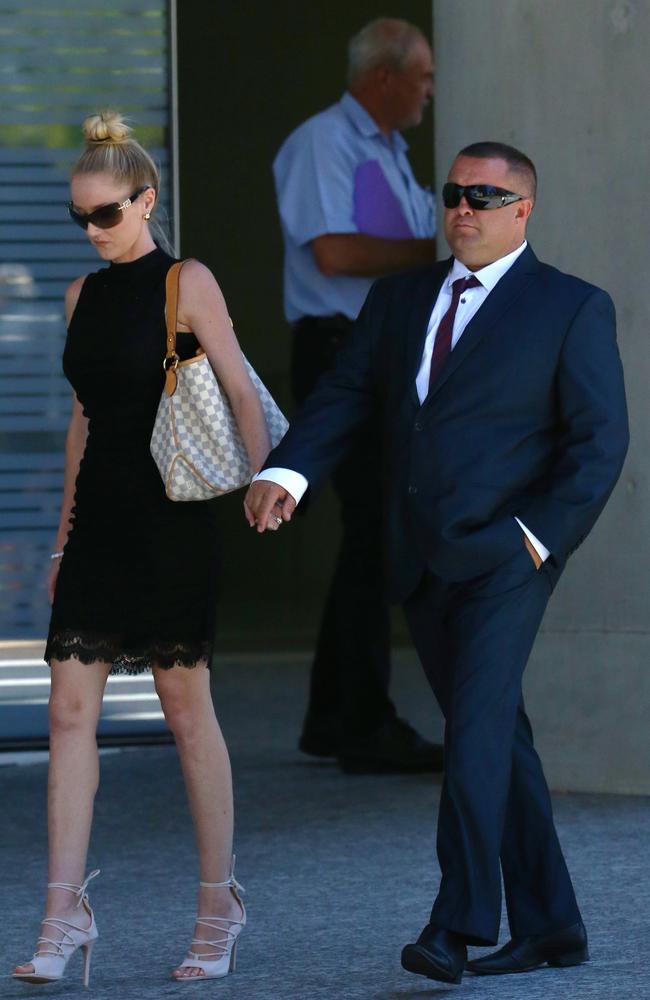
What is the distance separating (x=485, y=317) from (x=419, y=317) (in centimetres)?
18

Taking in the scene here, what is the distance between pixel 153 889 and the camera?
5.40m

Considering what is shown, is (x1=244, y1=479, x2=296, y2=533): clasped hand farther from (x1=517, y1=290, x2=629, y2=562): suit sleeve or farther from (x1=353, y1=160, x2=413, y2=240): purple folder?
(x1=353, y1=160, x2=413, y2=240): purple folder

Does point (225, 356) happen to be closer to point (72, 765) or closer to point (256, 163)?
point (72, 765)

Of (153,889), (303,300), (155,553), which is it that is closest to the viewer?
(155,553)

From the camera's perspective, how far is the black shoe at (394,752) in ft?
22.7

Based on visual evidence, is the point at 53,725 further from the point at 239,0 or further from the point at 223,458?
the point at 239,0

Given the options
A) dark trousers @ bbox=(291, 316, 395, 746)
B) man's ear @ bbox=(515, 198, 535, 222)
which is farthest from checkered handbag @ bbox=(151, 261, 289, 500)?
dark trousers @ bbox=(291, 316, 395, 746)

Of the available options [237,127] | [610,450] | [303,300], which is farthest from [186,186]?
[610,450]

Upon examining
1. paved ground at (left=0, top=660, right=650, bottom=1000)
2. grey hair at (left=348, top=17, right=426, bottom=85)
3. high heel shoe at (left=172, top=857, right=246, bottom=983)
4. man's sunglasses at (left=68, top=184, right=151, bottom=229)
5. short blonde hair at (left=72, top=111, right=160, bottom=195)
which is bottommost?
paved ground at (left=0, top=660, right=650, bottom=1000)

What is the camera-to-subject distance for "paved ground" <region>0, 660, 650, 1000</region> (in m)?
4.36

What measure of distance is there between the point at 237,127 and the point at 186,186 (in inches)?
21.0

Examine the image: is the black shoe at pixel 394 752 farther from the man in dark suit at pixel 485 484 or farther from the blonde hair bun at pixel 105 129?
the blonde hair bun at pixel 105 129

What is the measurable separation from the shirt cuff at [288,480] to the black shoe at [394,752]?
272 centimetres

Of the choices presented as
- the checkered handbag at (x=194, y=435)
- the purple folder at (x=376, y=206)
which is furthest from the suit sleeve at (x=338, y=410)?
the purple folder at (x=376, y=206)
